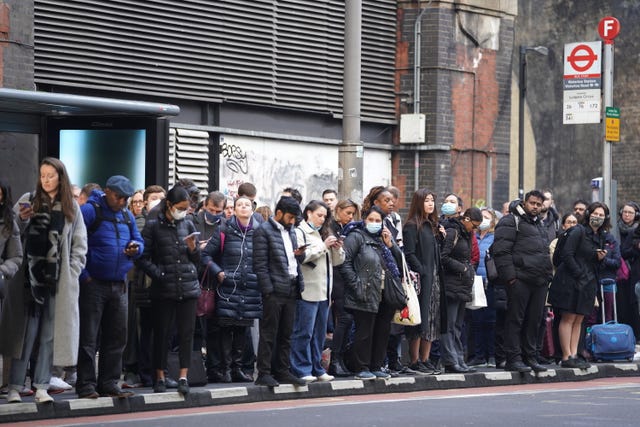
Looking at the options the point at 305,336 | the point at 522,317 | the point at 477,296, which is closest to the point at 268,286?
the point at 305,336

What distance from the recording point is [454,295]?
16828 mm

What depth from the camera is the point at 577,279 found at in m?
18.1

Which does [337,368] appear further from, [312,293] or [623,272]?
[623,272]

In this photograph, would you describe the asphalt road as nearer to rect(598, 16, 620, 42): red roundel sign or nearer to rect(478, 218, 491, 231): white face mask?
rect(478, 218, 491, 231): white face mask

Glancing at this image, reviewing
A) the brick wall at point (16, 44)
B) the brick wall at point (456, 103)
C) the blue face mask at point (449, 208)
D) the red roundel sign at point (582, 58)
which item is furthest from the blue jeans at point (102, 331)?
the brick wall at point (456, 103)

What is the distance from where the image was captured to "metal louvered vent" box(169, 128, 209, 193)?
22250 mm

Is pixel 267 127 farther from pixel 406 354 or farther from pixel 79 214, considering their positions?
pixel 79 214

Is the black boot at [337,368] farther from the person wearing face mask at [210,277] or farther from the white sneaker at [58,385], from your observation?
the white sneaker at [58,385]

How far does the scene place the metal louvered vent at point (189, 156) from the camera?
A: 22250mm

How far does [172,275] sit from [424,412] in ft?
8.28

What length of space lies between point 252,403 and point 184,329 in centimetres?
97

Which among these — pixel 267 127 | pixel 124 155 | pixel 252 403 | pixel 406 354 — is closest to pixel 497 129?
pixel 267 127

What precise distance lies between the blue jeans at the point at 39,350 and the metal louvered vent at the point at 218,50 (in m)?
7.85

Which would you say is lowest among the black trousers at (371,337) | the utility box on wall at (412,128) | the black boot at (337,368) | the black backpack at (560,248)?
the black boot at (337,368)
